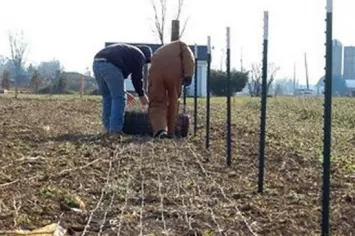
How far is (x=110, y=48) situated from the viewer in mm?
12695

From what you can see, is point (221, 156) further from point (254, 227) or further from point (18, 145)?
point (254, 227)

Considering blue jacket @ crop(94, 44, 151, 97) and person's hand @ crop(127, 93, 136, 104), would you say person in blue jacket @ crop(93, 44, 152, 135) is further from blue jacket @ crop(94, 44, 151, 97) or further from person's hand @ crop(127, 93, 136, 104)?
person's hand @ crop(127, 93, 136, 104)

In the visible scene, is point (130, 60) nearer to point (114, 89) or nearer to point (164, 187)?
point (114, 89)

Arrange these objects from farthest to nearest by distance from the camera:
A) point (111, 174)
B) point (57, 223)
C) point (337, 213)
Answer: point (111, 174) → point (337, 213) → point (57, 223)

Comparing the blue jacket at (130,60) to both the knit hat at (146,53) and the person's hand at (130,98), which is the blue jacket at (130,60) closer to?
the knit hat at (146,53)

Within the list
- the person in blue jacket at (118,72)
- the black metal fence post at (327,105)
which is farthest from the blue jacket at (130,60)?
the black metal fence post at (327,105)

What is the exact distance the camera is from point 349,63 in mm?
78875

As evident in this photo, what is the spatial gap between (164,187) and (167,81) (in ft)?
16.8

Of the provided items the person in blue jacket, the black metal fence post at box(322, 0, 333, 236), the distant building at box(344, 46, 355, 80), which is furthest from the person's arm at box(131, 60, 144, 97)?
the distant building at box(344, 46, 355, 80)

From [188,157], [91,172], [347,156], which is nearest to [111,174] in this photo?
[91,172]

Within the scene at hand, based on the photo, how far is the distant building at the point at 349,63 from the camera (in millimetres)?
75125

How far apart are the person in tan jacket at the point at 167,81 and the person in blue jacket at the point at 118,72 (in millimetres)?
411

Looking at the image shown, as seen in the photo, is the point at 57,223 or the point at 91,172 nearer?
the point at 57,223

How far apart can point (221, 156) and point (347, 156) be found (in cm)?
156
